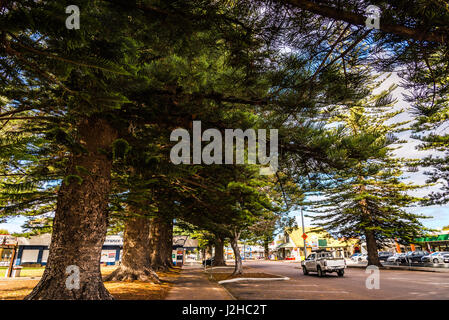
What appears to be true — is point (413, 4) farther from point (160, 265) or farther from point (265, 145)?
point (160, 265)

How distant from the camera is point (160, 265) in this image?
1803 centimetres

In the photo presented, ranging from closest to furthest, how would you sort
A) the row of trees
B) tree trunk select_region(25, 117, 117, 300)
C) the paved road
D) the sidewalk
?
the row of trees < tree trunk select_region(25, 117, 117, 300) < the sidewalk < the paved road

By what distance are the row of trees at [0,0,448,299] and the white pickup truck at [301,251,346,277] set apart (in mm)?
9900

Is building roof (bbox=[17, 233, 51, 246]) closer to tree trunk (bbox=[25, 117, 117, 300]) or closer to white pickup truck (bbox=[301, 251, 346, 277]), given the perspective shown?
white pickup truck (bbox=[301, 251, 346, 277])

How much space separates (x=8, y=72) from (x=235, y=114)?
4.53 meters

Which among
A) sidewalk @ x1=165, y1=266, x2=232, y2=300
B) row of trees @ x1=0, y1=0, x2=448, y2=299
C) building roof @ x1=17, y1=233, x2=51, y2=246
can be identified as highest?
row of trees @ x1=0, y1=0, x2=448, y2=299

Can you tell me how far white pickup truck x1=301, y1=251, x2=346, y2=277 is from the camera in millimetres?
16000

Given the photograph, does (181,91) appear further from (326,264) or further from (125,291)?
(326,264)

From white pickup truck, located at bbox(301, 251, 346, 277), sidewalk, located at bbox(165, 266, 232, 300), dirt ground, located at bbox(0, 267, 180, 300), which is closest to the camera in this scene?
dirt ground, located at bbox(0, 267, 180, 300)

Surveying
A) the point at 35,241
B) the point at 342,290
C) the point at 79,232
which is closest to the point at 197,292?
the point at 79,232

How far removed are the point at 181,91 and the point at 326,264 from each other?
15.0 m

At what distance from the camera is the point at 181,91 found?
6602 mm

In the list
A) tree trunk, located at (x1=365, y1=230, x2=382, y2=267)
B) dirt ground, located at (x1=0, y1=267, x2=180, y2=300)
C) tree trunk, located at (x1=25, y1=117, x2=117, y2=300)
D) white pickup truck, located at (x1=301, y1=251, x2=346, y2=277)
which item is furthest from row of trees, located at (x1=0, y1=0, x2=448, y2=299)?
tree trunk, located at (x1=365, y1=230, x2=382, y2=267)

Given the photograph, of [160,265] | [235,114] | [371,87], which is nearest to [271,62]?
[371,87]
